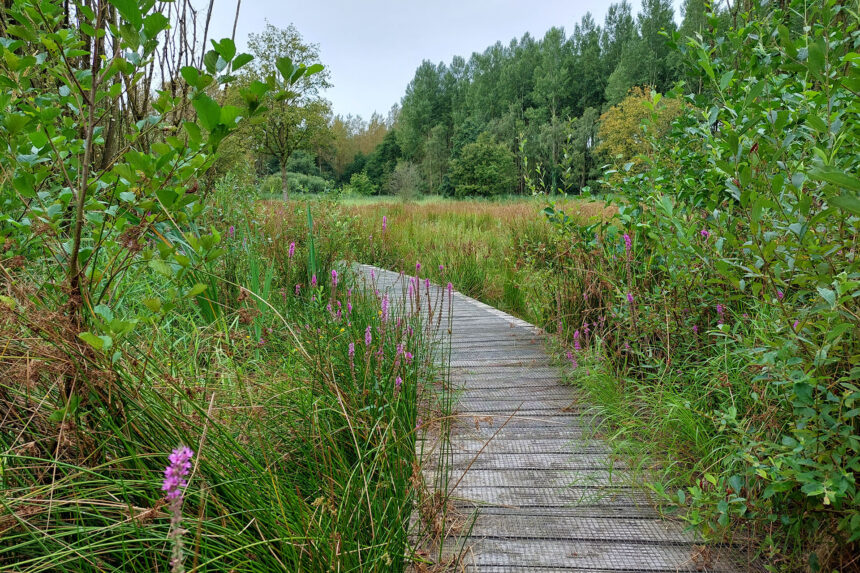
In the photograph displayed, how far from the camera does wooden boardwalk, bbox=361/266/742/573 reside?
1468 mm

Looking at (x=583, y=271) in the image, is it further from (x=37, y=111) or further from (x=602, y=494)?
(x=37, y=111)

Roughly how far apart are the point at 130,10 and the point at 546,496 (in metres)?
1.86

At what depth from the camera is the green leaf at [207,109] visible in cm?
112

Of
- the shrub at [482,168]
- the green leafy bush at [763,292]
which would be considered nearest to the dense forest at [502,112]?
the shrub at [482,168]

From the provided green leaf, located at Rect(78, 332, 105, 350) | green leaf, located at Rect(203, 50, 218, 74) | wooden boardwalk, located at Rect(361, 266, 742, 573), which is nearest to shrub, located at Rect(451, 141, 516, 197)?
wooden boardwalk, located at Rect(361, 266, 742, 573)

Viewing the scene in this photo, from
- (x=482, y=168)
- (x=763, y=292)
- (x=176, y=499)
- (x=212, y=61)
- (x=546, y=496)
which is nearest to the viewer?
(x=176, y=499)

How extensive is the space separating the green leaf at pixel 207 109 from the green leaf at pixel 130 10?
0.75 ft

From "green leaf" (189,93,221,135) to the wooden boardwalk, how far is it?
3.94 ft

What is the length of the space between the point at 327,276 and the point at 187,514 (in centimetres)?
304

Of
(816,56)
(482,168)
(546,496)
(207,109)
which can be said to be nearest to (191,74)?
(207,109)

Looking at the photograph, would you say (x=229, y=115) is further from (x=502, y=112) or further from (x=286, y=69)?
(x=502, y=112)

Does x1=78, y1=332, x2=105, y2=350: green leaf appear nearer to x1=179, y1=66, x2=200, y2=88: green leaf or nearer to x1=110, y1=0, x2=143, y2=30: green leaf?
x1=179, y1=66, x2=200, y2=88: green leaf

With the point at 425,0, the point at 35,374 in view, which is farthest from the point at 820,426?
the point at 425,0

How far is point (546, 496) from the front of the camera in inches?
70.4
